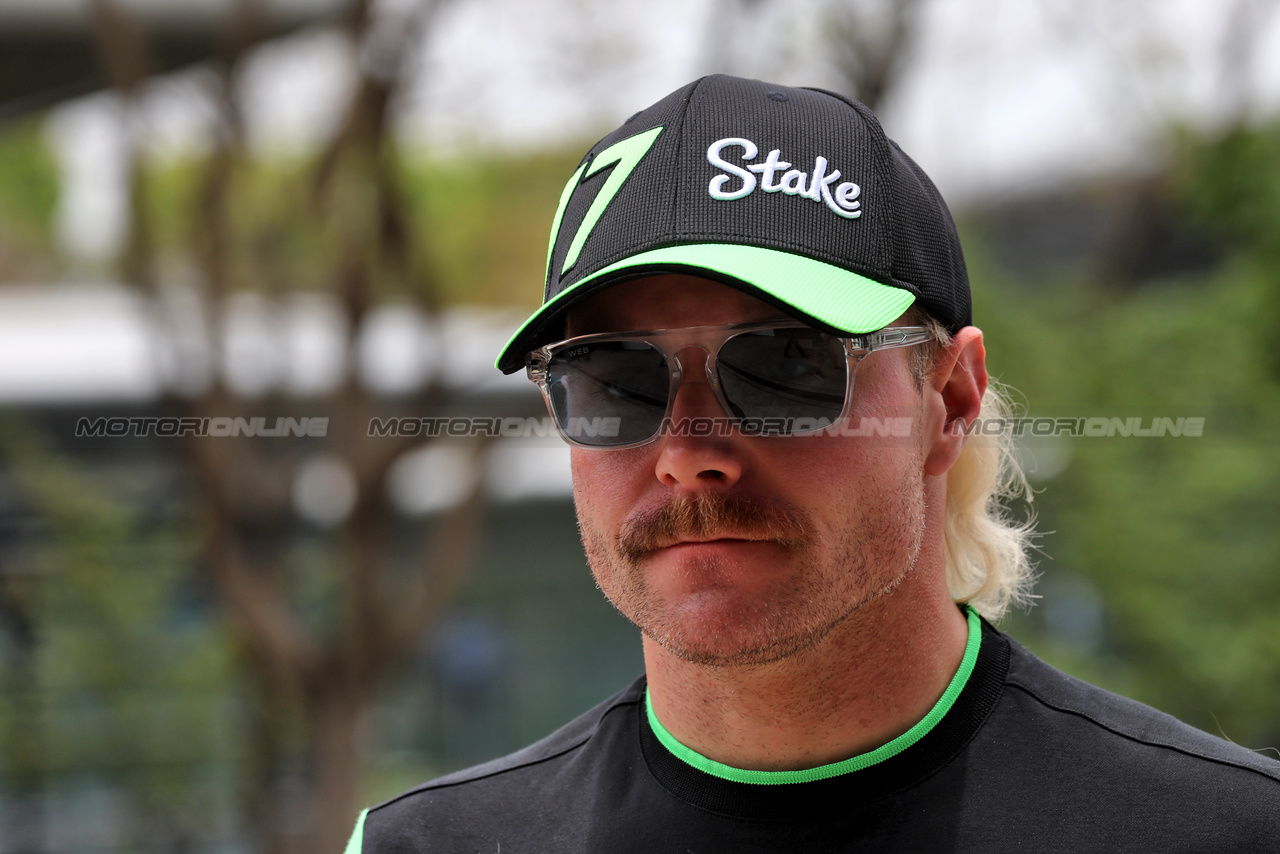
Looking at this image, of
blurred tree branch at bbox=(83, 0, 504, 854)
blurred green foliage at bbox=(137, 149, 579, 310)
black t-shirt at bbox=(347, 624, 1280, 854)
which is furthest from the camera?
blurred green foliage at bbox=(137, 149, 579, 310)

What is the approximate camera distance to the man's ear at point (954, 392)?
1.69 metres

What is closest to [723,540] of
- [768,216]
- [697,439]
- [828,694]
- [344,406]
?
[697,439]

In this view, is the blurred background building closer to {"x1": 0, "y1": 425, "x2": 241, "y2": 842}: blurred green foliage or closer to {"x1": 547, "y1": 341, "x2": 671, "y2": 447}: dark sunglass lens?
{"x1": 0, "y1": 425, "x2": 241, "y2": 842}: blurred green foliage

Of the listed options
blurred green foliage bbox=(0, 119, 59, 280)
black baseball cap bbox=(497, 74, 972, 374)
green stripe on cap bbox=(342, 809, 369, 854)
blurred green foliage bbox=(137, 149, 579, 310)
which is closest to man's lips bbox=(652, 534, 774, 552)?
black baseball cap bbox=(497, 74, 972, 374)

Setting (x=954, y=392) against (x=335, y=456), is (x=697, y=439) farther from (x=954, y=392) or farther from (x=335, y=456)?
(x=335, y=456)

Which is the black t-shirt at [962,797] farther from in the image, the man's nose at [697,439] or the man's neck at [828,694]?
the man's nose at [697,439]

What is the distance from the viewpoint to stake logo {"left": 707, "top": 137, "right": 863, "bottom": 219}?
5.10 feet

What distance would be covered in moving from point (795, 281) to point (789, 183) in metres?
0.16

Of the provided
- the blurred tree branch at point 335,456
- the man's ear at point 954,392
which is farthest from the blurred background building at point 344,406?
the man's ear at point 954,392

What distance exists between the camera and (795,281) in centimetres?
148

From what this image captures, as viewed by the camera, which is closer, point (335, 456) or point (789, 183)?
point (789, 183)

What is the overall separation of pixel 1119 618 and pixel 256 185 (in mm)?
7200

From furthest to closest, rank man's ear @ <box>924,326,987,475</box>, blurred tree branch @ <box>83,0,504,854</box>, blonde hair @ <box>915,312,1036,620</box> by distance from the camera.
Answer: blurred tree branch @ <box>83,0,504,854</box>, blonde hair @ <box>915,312,1036,620</box>, man's ear @ <box>924,326,987,475</box>

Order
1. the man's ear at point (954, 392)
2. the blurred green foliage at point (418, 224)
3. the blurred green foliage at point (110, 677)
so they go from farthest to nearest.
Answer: the blurred green foliage at point (110, 677) < the blurred green foliage at point (418, 224) < the man's ear at point (954, 392)
